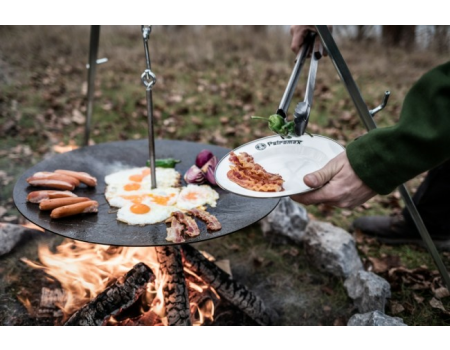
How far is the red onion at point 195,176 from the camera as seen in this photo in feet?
9.07

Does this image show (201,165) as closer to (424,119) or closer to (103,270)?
(103,270)

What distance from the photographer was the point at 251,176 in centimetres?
221

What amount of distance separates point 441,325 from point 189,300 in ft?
5.83

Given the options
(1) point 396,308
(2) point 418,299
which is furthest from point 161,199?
(2) point 418,299

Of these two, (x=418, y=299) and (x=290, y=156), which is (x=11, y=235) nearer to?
(x=290, y=156)

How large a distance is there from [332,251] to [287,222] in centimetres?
54

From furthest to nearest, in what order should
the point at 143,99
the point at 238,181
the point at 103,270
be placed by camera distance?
the point at 143,99, the point at 103,270, the point at 238,181

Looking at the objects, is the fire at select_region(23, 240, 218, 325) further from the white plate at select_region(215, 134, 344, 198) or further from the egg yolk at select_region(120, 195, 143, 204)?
the white plate at select_region(215, 134, 344, 198)

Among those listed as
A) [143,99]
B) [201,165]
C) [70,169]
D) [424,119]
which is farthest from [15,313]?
[143,99]

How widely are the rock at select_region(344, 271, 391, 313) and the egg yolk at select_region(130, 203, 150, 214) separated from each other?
5.47ft

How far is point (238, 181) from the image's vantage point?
7.11 feet

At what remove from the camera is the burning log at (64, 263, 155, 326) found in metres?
2.52

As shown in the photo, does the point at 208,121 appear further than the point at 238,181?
Yes

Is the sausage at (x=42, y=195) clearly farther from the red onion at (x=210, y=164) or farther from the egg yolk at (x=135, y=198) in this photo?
the red onion at (x=210, y=164)
